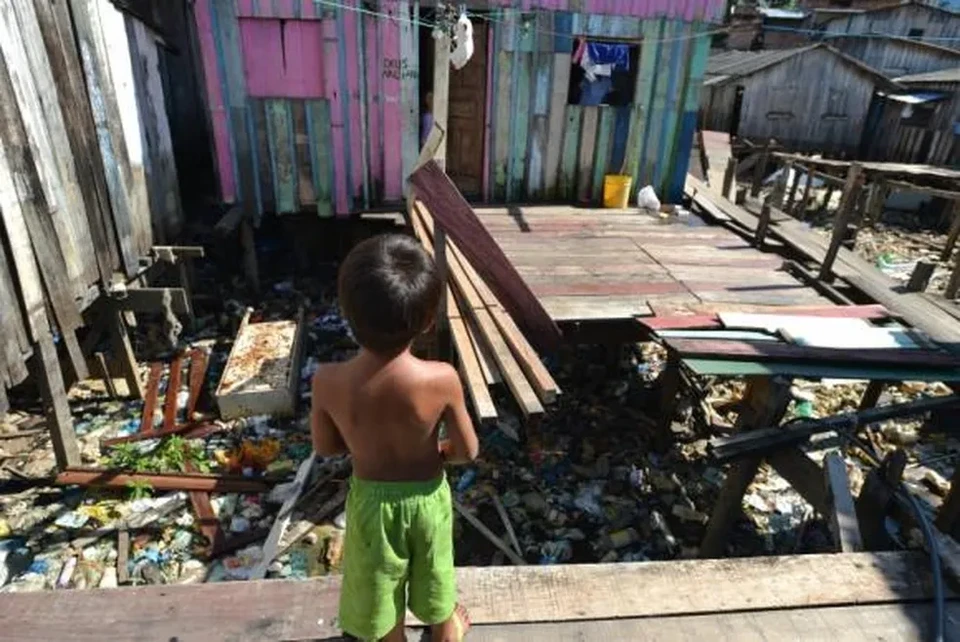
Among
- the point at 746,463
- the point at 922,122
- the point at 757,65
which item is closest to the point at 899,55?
the point at 922,122

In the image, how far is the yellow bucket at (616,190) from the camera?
8703mm

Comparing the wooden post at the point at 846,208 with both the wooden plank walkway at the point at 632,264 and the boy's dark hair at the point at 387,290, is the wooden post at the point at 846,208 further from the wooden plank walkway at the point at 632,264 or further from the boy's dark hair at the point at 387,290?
the boy's dark hair at the point at 387,290

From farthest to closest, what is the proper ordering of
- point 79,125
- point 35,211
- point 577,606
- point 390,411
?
1. point 79,125
2. point 35,211
3. point 577,606
4. point 390,411

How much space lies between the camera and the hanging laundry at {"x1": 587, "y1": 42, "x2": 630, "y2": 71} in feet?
27.1

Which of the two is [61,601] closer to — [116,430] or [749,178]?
[116,430]

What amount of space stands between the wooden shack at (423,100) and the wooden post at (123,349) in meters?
2.67

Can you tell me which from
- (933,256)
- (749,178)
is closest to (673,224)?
(933,256)

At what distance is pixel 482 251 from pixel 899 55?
2850 centimetres

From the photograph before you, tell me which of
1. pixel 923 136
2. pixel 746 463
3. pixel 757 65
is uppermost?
pixel 757 65

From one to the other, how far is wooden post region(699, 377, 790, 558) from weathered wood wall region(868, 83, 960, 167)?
2098 centimetres

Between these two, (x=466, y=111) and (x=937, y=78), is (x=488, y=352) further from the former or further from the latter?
(x=937, y=78)

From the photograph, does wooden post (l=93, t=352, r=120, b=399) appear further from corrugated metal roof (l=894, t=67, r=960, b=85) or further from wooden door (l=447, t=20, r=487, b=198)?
corrugated metal roof (l=894, t=67, r=960, b=85)

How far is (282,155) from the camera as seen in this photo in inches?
317

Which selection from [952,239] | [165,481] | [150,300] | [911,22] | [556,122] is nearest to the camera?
[165,481]
